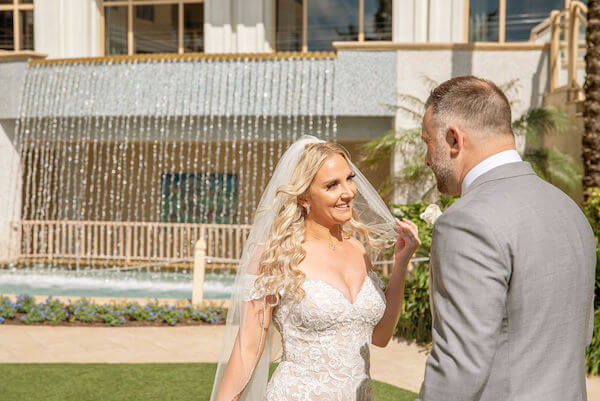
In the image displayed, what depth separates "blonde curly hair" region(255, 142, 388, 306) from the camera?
2867 mm

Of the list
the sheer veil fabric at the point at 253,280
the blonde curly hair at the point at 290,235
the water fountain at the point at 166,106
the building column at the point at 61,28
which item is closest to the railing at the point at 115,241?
the water fountain at the point at 166,106

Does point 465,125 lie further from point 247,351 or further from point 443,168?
point 247,351

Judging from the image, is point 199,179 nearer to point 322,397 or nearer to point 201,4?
point 201,4

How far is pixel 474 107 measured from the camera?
1838mm

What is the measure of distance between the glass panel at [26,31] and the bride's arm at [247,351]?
17.1 metres

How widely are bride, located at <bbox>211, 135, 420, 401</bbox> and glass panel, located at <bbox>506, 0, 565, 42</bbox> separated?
13.1 metres

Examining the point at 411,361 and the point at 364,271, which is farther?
the point at 411,361

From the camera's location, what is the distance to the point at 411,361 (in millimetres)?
7148

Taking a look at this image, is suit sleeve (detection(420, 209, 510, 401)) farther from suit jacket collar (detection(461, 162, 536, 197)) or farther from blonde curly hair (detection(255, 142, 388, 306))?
blonde curly hair (detection(255, 142, 388, 306))

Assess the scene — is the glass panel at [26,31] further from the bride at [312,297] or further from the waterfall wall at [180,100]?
the bride at [312,297]

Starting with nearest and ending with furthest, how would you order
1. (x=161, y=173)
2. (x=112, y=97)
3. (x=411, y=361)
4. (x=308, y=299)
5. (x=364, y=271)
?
1. (x=308, y=299)
2. (x=364, y=271)
3. (x=411, y=361)
4. (x=112, y=97)
5. (x=161, y=173)

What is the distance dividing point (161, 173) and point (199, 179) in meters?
1.24

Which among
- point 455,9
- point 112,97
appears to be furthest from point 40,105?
point 455,9

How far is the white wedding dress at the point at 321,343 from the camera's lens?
2.88 m
